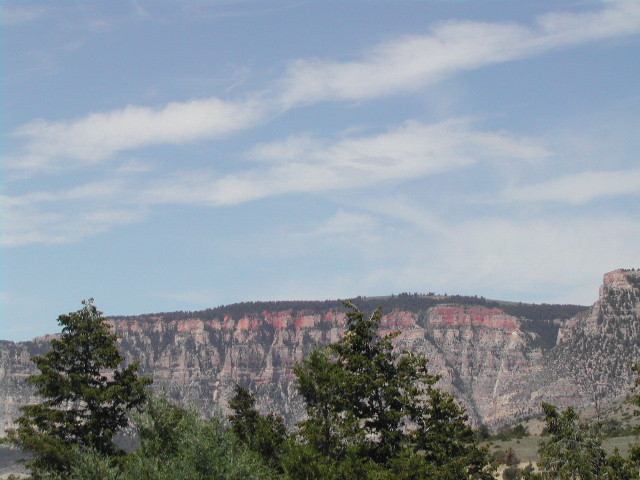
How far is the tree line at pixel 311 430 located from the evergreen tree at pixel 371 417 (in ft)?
0.20

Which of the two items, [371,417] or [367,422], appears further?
[371,417]

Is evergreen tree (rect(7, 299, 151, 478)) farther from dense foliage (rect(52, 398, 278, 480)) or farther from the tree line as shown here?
dense foliage (rect(52, 398, 278, 480))

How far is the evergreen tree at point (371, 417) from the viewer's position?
45875 millimetres

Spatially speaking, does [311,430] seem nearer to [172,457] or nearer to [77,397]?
[172,457]

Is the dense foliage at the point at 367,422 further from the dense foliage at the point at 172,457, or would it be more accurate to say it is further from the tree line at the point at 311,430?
the dense foliage at the point at 172,457

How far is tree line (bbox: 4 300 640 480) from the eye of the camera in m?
44.8

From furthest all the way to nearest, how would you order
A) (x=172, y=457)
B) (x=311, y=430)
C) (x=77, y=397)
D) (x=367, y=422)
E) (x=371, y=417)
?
(x=77, y=397)
(x=311, y=430)
(x=371, y=417)
(x=367, y=422)
(x=172, y=457)

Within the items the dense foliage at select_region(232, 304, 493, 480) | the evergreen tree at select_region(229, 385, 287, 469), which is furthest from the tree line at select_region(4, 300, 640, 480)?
the evergreen tree at select_region(229, 385, 287, 469)

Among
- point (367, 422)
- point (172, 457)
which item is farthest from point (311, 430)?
point (172, 457)

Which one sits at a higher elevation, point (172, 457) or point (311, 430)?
point (311, 430)

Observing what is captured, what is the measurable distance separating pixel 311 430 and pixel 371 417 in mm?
3146

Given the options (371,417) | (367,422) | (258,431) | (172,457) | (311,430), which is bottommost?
(258,431)

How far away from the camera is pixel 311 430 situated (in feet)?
160

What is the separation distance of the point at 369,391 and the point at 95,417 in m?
15.5
